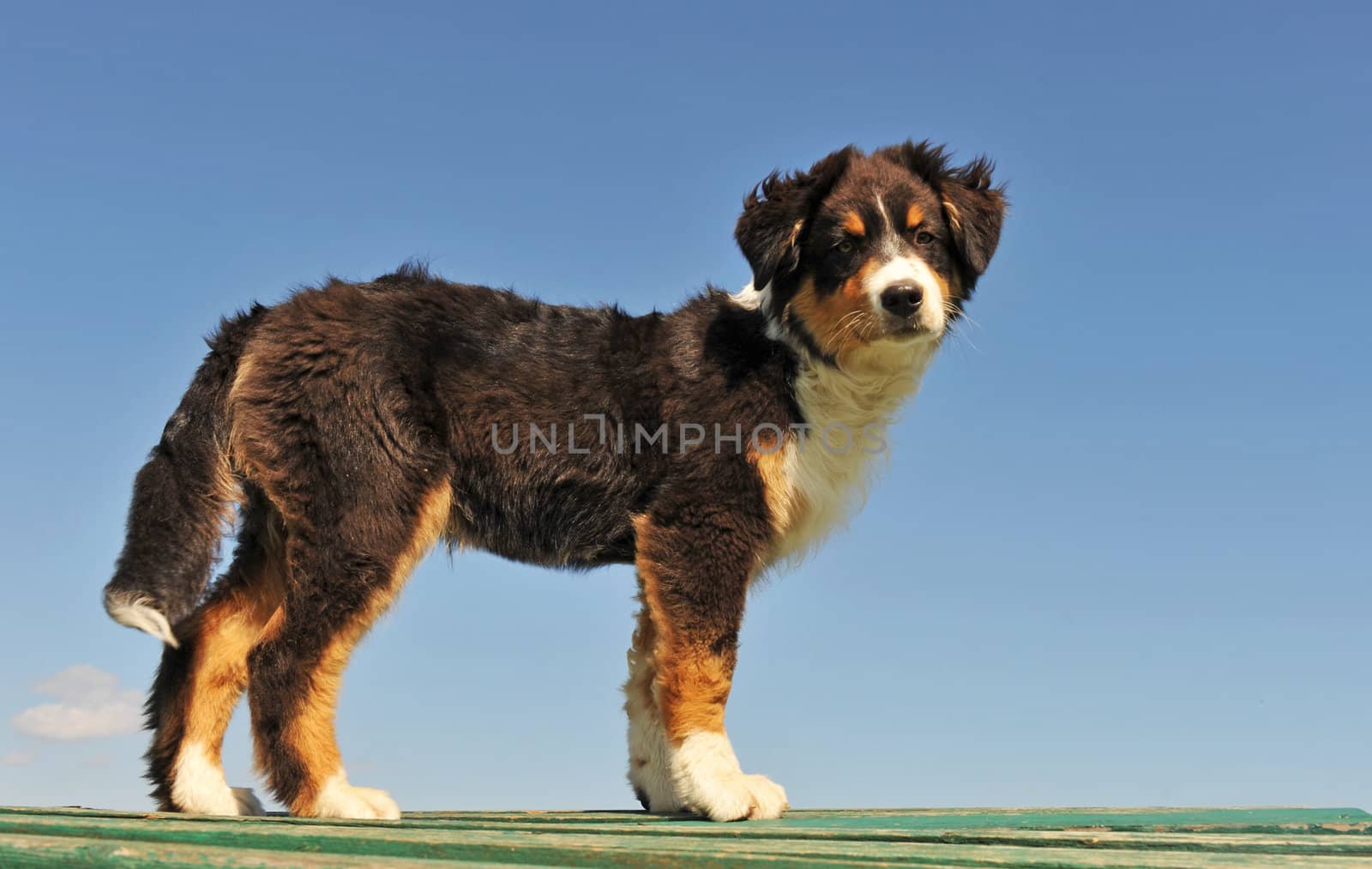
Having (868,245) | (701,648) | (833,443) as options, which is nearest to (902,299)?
(868,245)

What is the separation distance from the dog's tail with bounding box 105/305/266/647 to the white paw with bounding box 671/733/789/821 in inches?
86.3

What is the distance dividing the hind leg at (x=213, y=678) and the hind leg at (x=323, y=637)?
447mm

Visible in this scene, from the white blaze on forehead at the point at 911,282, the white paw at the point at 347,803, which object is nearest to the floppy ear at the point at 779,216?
the white blaze on forehead at the point at 911,282

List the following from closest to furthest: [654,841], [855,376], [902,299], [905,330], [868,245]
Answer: [654,841] < [902,299] < [905,330] < [868,245] < [855,376]

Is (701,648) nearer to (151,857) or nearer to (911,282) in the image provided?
(911,282)

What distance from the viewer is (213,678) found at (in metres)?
5.41

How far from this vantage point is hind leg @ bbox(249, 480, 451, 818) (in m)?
4.81

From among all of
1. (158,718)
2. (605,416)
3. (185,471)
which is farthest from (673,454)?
(158,718)

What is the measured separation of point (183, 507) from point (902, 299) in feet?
10.7

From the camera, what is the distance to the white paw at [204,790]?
524 cm

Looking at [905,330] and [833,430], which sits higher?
[905,330]

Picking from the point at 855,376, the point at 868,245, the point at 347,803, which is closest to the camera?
the point at 347,803

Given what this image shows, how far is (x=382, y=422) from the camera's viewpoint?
17.1 feet

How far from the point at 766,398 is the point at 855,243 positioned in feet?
2.65
